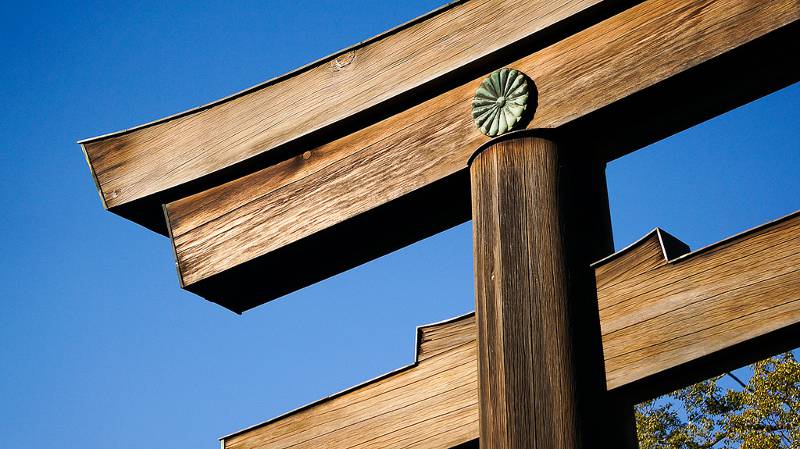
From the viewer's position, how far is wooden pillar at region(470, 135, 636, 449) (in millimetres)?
1597

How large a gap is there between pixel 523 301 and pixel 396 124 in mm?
605

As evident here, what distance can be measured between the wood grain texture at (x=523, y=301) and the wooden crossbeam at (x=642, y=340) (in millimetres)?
362

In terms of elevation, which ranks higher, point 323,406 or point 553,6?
point 553,6

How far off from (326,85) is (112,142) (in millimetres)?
618

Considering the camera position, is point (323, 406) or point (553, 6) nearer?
point (553, 6)

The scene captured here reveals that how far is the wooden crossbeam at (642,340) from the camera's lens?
1896 millimetres

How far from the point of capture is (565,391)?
159cm

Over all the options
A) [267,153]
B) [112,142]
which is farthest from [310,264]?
[112,142]

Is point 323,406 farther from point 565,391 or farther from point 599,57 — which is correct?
point 599,57

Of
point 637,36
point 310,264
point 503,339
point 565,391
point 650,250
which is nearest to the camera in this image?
point 565,391

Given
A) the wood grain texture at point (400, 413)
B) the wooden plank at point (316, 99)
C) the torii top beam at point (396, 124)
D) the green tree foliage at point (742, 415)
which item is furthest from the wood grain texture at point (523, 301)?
the green tree foliage at point (742, 415)

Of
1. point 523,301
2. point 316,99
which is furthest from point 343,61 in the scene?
point 523,301

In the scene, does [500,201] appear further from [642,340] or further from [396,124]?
[642,340]

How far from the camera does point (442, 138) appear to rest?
2.02 metres
